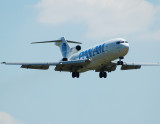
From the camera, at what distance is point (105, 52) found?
53031mm

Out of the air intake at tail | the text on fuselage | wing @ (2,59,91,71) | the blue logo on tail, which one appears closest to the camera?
the text on fuselage

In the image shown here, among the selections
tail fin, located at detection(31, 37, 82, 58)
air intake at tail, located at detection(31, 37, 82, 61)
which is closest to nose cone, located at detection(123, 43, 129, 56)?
air intake at tail, located at detection(31, 37, 82, 61)

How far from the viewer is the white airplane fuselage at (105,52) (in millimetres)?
51906

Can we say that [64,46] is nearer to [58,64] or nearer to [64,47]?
[64,47]

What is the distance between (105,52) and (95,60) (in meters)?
1.87

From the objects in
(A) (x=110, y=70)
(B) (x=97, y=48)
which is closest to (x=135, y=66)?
(A) (x=110, y=70)

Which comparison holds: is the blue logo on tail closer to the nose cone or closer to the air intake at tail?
the air intake at tail

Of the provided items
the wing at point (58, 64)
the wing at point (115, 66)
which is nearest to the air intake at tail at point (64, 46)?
the wing at point (58, 64)

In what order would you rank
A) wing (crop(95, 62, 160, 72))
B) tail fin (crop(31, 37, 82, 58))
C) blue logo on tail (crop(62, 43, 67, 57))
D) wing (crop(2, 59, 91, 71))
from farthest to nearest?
blue logo on tail (crop(62, 43, 67, 57)), tail fin (crop(31, 37, 82, 58)), wing (crop(95, 62, 160, 72)), wing (crop(2, 59, 91, 71))

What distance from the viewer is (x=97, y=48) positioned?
179ft

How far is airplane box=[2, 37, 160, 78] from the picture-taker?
172ft

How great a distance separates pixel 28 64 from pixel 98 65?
7685 millimetres

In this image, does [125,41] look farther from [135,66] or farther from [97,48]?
[135,66]

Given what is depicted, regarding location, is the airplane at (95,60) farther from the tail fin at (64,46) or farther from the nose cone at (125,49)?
the tail fin at (64,46)
